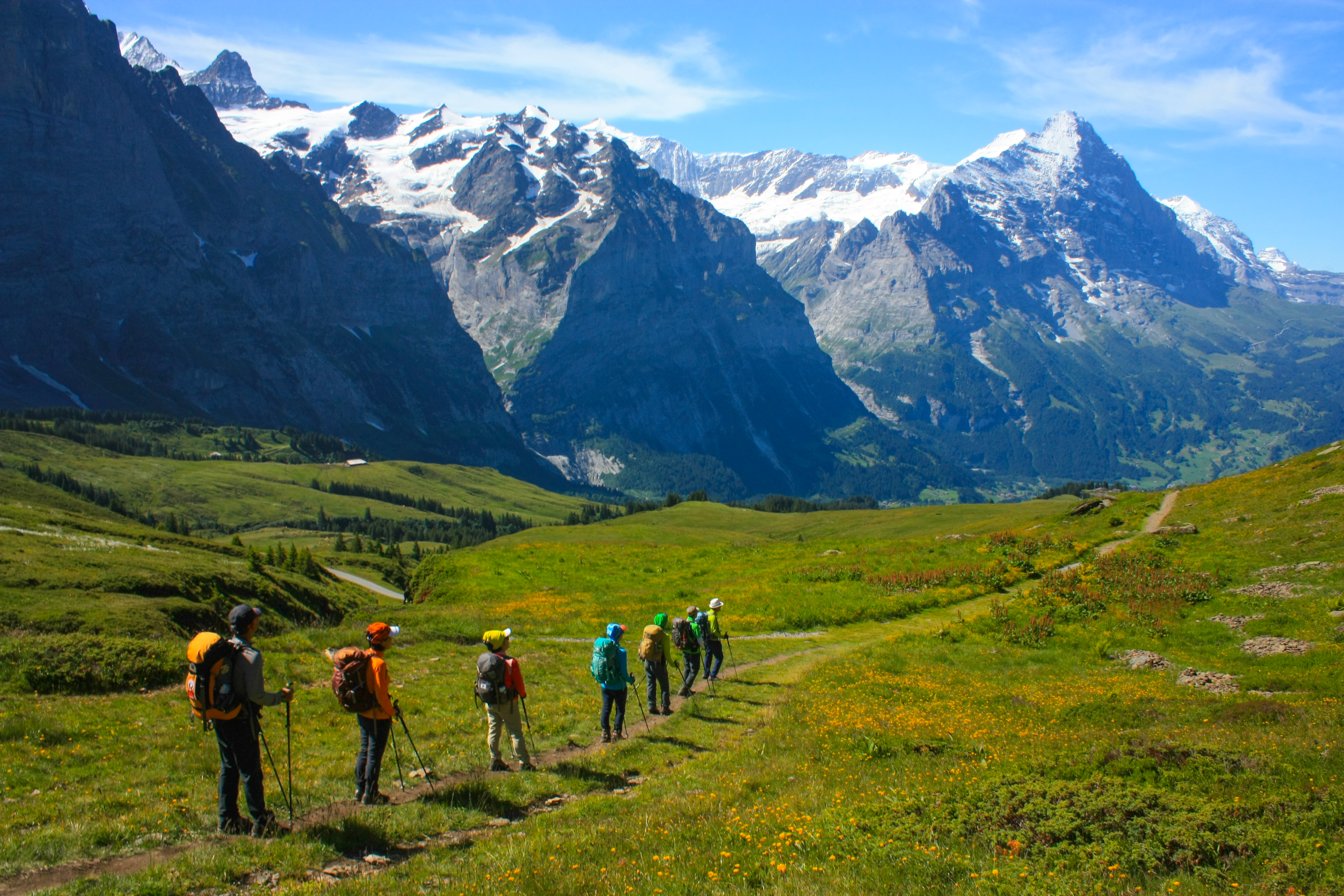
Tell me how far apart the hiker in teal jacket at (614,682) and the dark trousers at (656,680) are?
2862 millimetres

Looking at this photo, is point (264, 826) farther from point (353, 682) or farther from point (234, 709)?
point (353, 682)

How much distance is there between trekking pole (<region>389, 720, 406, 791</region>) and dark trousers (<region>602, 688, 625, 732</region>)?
5253 millimetres

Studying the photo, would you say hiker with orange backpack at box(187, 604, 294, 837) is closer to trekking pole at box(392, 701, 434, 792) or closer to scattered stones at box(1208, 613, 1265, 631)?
trekking pole at box(392, 701, 434, 792)

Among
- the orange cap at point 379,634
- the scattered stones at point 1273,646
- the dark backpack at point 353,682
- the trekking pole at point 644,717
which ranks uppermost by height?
the orange cap at point 379,634

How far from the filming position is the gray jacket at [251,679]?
529 inches

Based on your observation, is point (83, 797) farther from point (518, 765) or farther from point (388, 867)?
point (518, 765)

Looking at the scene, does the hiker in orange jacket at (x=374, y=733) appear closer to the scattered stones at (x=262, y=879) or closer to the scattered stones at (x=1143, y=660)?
the scattered stones at (x=262, y=879)

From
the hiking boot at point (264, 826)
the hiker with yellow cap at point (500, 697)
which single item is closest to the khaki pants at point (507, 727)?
the hiker with yellow cap at point (500, 697)

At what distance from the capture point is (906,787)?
48.8 feet

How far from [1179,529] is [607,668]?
44.0m

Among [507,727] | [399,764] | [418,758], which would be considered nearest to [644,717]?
[507,727]

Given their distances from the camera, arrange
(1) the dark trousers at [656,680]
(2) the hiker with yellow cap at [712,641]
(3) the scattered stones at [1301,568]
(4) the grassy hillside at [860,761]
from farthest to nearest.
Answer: (3) the scattered stones at [1301,568]
(2) the hiker with yellow cap at [712,641]
(1) the dark trousers at [656,680]
(4) the grassy hillside at [860,761]

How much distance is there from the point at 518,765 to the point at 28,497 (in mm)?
161609

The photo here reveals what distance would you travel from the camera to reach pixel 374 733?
15.1m
